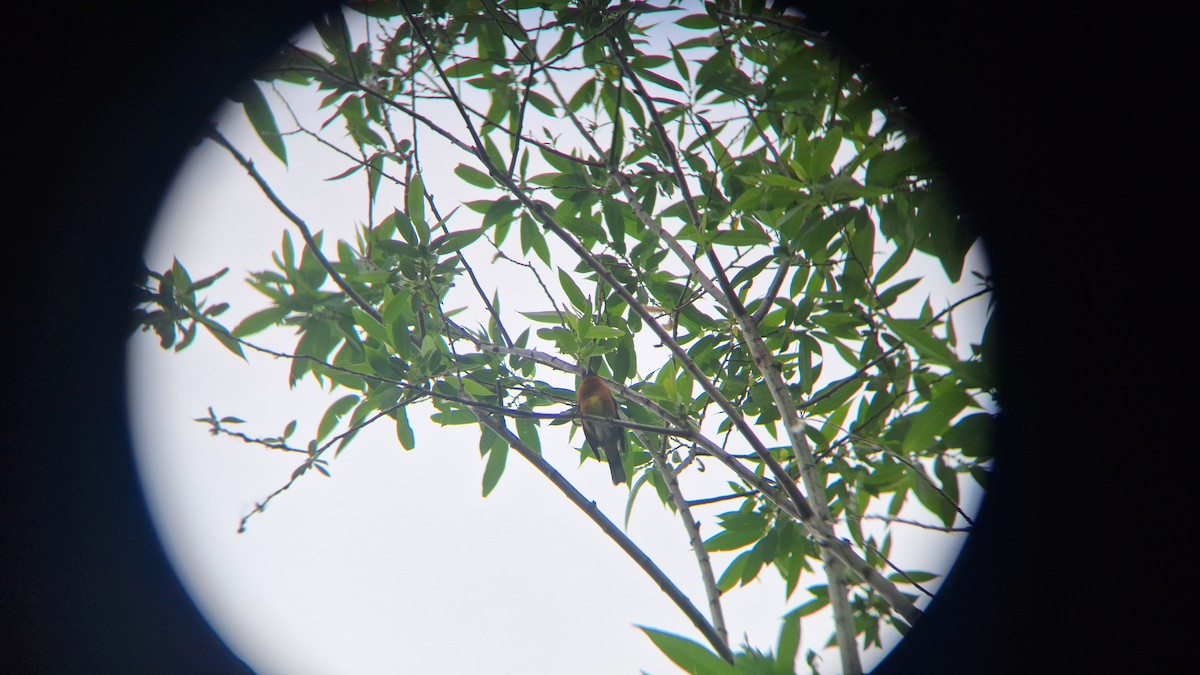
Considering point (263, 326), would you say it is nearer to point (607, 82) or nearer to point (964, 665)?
point (607, 82)

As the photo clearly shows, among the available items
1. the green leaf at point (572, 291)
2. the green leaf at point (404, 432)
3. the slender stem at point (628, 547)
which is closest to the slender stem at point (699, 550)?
the slender stem at point (628, 547)

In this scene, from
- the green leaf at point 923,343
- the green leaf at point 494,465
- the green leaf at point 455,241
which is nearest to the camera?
the green leaf at point 923,343

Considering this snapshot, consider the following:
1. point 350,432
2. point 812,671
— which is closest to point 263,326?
point 350,432

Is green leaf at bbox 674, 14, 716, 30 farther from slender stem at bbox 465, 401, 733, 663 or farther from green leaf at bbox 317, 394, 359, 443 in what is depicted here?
green leaf at bbox 317, 394, 359, 443

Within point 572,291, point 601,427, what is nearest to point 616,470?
point 601,427

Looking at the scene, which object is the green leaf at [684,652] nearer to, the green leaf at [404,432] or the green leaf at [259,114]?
the green leaf at [404,432]
